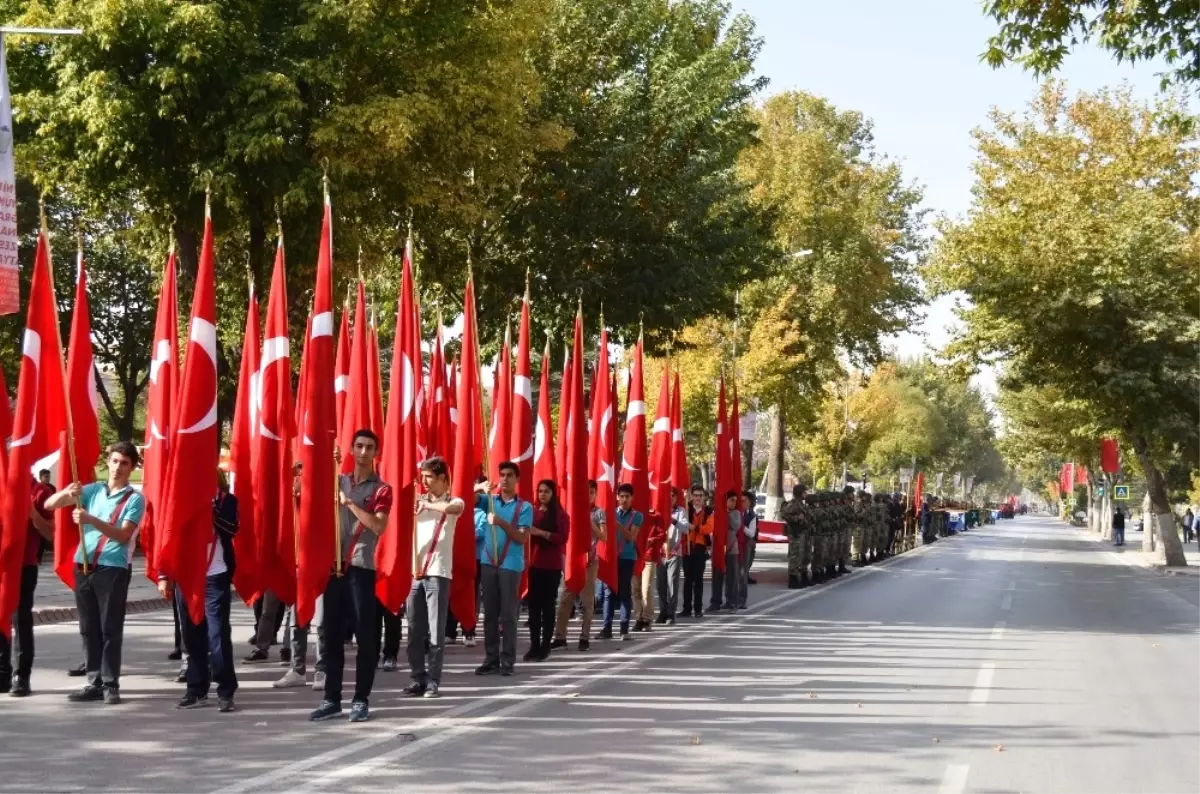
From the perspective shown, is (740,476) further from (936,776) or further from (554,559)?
(936,776)

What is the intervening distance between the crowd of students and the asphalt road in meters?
0.32

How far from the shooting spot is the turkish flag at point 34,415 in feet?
40.6

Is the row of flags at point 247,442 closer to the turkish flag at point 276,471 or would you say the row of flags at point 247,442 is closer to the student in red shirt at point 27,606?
the turkish flag at point 276,471

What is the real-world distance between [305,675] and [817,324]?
1637 inches

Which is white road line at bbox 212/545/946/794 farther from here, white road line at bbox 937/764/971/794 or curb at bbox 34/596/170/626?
curb at bbox 34/596/170/626

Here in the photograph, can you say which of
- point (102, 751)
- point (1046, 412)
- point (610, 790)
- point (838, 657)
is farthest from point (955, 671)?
point (1046, 412)

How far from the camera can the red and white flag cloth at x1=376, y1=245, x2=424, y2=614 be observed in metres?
12.1

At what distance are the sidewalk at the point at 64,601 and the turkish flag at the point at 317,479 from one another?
7.12 meters

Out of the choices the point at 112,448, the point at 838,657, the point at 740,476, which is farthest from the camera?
the point at 740,476

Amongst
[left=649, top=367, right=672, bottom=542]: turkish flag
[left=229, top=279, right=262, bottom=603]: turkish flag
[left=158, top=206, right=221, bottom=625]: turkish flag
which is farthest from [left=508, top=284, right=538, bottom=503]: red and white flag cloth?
[left=158, top=206, right=221, bottom=625]: turkish flag

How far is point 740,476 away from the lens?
25.2 meters

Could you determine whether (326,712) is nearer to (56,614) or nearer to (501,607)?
(501,607)

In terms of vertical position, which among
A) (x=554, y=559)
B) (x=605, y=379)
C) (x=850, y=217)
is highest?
(x=850, y=217)

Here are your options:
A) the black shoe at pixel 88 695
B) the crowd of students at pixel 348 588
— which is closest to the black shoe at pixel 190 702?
the crowd of students at pixel 348 588
